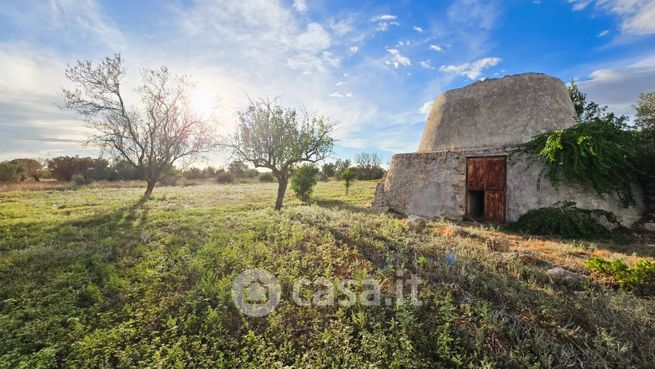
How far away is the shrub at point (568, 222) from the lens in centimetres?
977

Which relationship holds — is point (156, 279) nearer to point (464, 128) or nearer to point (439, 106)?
point (464, 128)

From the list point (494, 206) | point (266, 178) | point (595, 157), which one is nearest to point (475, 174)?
point (494, 206)

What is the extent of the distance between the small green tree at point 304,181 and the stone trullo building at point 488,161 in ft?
28.1

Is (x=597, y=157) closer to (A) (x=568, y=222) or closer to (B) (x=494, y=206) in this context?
(A) (x=568, y=222)

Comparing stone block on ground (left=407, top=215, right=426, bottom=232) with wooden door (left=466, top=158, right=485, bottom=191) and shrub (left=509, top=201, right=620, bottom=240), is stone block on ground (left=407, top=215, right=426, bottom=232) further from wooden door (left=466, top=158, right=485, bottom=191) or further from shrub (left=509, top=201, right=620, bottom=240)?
wooden door (left=466, top=158, right=485, bottom=191)

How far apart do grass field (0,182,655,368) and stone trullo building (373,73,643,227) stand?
3.85m

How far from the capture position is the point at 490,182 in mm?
12430

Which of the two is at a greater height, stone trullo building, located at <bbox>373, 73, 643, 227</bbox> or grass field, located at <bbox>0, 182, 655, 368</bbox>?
stone trullo building, located at <bbox>373, 73, 643, 227</bbox>

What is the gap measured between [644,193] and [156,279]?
55.5 ft

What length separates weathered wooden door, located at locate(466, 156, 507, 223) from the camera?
39.7 feet

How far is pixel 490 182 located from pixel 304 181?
1369 centimetres

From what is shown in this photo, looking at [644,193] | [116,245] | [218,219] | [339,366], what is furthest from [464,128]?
[116,245]

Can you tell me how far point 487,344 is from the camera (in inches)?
147

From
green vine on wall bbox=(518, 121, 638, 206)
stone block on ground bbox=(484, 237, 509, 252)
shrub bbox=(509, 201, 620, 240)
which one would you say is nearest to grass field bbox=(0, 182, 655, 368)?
stone block on ground bbox=(484, 237, 509, 252)
